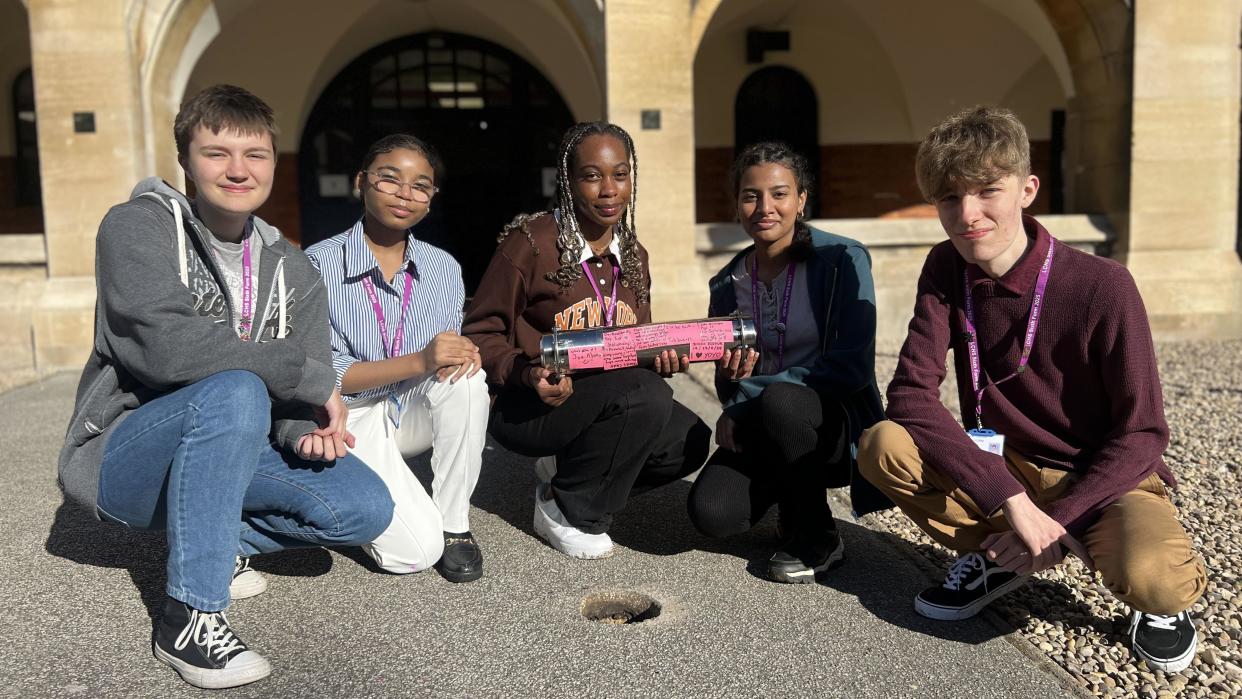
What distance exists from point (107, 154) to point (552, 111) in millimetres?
6034

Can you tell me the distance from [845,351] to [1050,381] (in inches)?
25.1

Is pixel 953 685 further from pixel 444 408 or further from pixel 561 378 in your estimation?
pixel 444 408

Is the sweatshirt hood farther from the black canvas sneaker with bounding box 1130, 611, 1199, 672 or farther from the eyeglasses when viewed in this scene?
the black canvas sneaker with bounding box 1130, 611, 1199, 672

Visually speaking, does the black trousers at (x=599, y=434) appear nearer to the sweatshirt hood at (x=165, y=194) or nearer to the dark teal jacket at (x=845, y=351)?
the dark teal jacket at (x=845, y=351)

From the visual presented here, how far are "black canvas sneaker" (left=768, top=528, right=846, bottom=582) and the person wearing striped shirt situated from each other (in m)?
0.96

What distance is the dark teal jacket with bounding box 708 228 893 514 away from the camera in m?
2.82

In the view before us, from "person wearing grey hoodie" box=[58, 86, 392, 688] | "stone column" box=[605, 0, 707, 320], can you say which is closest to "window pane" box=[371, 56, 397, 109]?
"stone column" box=[605, 0, 707, 320]

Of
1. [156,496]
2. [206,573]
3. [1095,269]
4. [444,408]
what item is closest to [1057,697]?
[1095,269]

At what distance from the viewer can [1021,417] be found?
244 centimetres

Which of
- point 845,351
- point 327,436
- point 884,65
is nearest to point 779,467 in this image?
point 845,351

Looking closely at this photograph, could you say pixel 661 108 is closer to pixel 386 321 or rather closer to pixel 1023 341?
pixel 386 321

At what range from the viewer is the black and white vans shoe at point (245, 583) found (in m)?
2.65

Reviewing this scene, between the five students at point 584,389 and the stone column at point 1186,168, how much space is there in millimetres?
6585

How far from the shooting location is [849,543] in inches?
124
